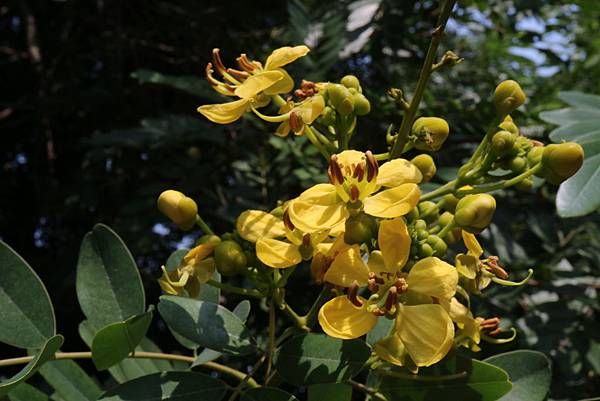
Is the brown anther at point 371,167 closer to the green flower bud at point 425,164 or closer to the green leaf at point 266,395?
the green flower bud at point 425,164

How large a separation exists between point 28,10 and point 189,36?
888 mm

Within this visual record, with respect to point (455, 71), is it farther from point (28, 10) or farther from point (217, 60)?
point (217, 60)

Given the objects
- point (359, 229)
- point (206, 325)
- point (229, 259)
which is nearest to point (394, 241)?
point (359, 229)

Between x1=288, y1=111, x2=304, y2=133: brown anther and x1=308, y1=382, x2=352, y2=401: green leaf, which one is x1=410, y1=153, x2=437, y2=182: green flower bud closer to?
x1=288, y1=111, x2=304, y2=133: brown anther

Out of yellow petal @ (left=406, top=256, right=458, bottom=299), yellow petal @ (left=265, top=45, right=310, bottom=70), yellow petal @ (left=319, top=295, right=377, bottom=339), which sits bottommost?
yellow petal @ (left=319, top=295, right=377, bottom=339)

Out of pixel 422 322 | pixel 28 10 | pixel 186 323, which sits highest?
pixel 422 322

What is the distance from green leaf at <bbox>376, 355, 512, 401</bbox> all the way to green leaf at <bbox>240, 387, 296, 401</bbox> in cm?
19

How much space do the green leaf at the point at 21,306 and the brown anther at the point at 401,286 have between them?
0.72 meters

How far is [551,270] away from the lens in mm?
2287

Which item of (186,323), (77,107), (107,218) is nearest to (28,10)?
(77,107)

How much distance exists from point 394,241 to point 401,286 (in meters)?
0.08

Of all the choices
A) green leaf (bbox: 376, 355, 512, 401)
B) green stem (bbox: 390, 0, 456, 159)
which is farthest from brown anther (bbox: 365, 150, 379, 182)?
green leaf (bbox: 376, 355, 512, 401)

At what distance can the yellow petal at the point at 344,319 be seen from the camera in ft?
3.62

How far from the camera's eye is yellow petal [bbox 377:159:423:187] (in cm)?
118
